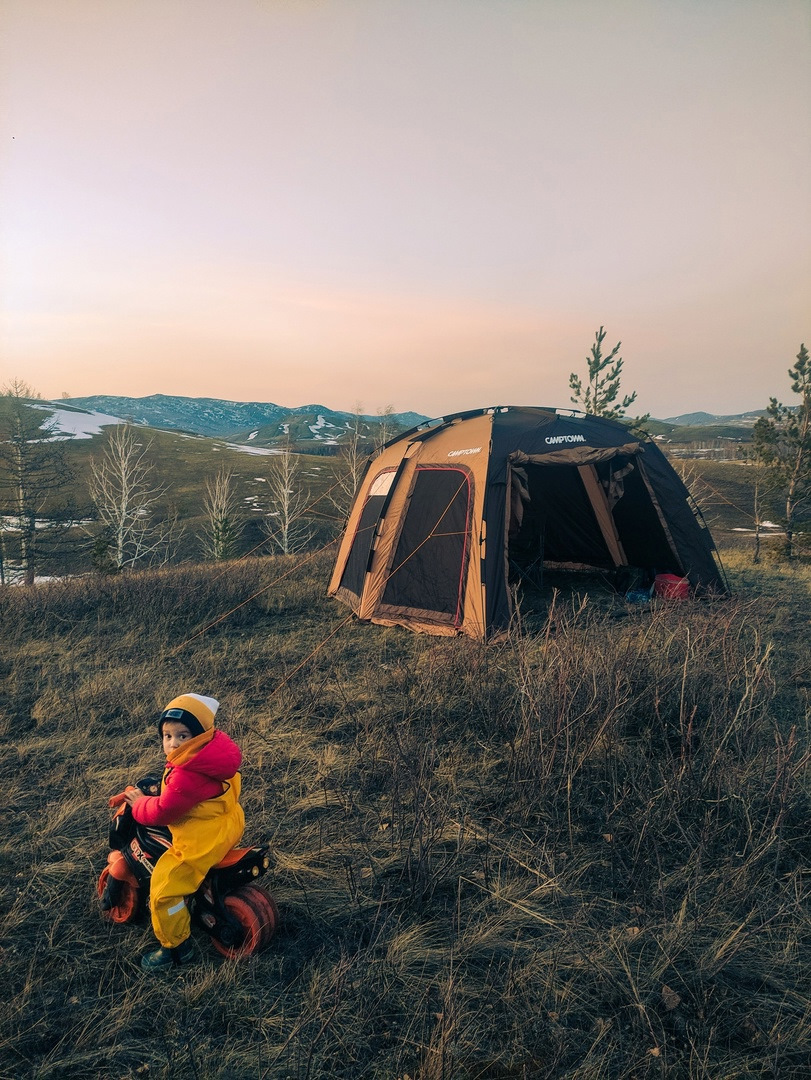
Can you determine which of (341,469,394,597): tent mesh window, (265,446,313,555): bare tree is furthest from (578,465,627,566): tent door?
(265,446,313,555): bare tree

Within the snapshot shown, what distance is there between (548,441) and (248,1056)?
711 cm

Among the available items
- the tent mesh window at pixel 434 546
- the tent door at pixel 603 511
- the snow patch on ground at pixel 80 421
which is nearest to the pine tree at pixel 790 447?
the tent door at pixel 603 511

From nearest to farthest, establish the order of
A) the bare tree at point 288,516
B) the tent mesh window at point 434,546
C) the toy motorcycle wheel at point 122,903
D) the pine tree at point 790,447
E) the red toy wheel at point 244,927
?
1. the red toy wheel at point 244,927
2. the toy motorcycle wheel at point 122,903
3. the tent mesh window at point 434,546
4. the pine tree at point 790,447
5. the bare tree at point 288,516

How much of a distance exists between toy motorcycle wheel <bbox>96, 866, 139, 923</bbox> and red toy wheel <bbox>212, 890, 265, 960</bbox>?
451 millimetres

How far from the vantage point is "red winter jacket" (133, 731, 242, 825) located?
8.18ft

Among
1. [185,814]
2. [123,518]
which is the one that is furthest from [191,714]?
[123,518]

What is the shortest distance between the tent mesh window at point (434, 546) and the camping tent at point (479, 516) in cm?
2

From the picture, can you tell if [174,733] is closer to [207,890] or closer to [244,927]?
[207,890]

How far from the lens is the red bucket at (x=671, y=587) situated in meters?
8.13

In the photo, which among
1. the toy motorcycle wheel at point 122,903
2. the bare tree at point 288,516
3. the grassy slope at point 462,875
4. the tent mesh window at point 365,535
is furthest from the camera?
the bare tree at point 288,516

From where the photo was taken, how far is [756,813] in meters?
3.27

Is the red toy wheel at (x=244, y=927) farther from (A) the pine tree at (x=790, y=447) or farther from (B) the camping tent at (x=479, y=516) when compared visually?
(A) the pine tree at (x=790, y=447)

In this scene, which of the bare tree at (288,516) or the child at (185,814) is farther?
the bare tree at (288,516)

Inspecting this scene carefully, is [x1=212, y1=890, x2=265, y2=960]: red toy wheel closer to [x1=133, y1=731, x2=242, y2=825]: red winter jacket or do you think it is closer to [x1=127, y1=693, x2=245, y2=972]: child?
[x1=127, y1=693, x2=245, y2=972]: child
